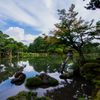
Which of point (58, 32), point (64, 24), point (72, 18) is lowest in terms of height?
point (58, 32)

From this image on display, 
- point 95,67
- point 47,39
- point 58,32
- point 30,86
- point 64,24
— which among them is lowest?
point 30,86

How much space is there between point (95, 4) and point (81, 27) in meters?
4.90

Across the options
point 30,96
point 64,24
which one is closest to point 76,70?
point 64,24

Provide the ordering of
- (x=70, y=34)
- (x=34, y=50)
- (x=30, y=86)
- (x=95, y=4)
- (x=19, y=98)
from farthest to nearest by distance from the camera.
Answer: (x=34, y=50), (x=70, y=34), (x=30, y=86), (x=19, y=98), (x=95, y=4)

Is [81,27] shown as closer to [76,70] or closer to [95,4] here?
[76,70]

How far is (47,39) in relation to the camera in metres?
9.02

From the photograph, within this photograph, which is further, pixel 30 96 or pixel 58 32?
pixel 58 32

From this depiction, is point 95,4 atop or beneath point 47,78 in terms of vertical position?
atop

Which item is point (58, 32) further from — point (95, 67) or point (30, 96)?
point (30, 96)

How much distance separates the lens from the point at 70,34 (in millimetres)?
8664

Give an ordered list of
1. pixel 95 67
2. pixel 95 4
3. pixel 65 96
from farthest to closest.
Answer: pixel 95 67 → pixel 65 96 → pixel 95 4

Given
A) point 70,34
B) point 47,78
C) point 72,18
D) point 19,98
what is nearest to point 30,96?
point 19,98

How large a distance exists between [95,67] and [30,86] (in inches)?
193

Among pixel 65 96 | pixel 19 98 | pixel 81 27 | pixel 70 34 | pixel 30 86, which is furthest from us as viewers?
pixel 70 34
